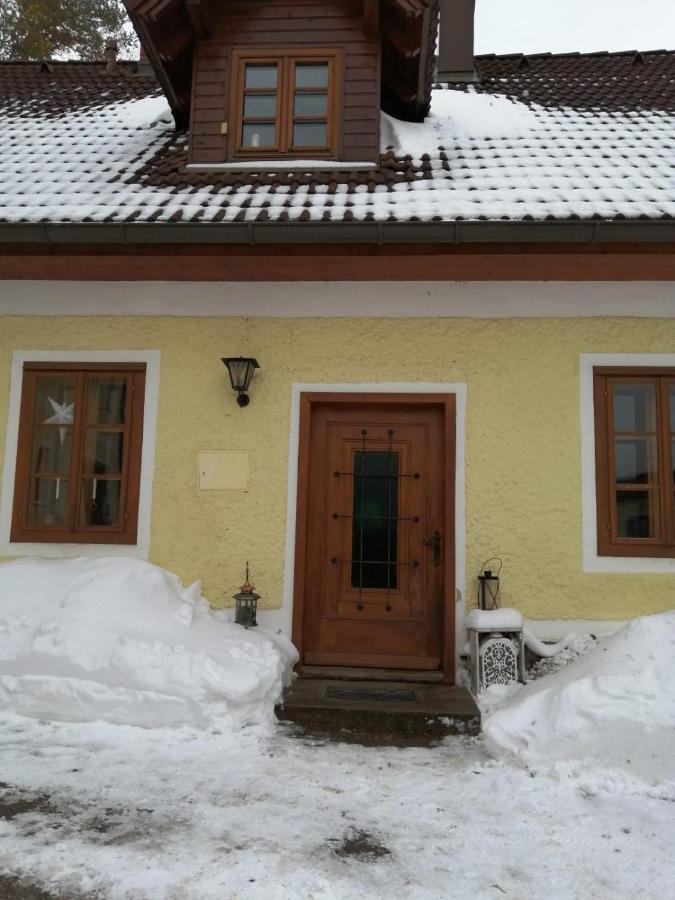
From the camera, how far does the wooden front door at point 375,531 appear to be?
4.96 m

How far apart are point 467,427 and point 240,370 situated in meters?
1.69

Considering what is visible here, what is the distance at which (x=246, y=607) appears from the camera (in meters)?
4.82

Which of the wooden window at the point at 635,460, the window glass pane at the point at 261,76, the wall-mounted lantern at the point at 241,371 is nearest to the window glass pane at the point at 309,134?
the window glass pane at the point at 261,76

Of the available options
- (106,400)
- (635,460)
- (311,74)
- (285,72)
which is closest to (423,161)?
(311,74)

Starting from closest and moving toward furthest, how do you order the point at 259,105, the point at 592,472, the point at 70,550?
the point at 592,472
the point at 70,550
the point at 259,105

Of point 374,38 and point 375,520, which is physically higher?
point 374,38

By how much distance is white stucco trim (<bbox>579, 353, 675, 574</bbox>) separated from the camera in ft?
15.7

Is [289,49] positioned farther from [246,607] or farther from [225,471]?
[246,607]

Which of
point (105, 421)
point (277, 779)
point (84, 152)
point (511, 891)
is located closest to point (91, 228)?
point (105, 421)

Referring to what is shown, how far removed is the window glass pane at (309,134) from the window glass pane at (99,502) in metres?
3.15

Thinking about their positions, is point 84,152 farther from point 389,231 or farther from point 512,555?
point 512,555

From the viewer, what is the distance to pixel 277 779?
3.25m

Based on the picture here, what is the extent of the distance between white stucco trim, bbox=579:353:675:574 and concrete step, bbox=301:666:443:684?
131cm

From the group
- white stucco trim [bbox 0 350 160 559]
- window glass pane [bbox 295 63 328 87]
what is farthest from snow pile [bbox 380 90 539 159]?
white stucco trim [bbox 0 350 160 559]
